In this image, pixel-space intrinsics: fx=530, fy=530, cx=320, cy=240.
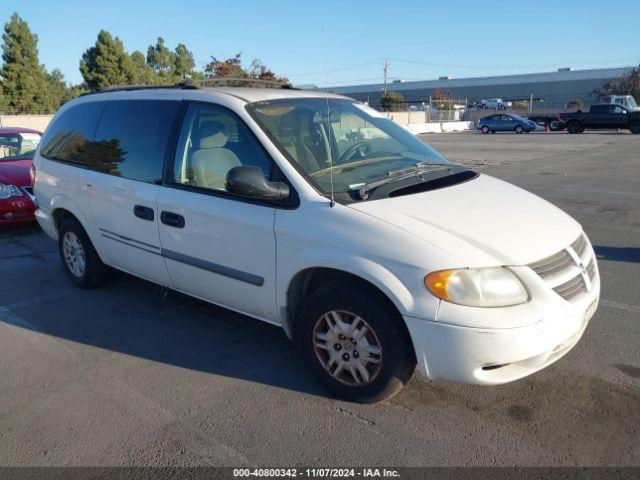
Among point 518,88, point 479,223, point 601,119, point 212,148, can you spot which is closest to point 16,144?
point 212,148

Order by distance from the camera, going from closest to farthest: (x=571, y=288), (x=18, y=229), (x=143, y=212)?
(x=571, y=288) < (x=143, y=212) < (x=18, y=229)

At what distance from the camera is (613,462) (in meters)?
2.60

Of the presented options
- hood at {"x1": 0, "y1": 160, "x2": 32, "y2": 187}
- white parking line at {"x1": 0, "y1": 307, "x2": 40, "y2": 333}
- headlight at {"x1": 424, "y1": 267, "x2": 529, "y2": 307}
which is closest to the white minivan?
headlight at {"x1": 424, "y1": 267, "x2": 529, "y2": 307}

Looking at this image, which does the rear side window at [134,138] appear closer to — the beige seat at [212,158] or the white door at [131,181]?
the white door at [131,181]

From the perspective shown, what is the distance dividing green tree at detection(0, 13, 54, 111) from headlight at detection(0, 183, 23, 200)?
3616cm

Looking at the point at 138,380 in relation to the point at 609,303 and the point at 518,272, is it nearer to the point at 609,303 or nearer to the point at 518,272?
the point at 518,272

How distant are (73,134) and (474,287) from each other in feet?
13.7

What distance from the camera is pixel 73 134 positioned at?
511 cm

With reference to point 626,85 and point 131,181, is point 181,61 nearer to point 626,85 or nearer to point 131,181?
point 626,85

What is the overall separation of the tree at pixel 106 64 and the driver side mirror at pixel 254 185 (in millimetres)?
43719

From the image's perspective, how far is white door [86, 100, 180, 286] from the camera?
4.09m

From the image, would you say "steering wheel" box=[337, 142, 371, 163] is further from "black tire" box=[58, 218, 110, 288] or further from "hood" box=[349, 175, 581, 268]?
"black tire" box=[58, 218, 110, 288]

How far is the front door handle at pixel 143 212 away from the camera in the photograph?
4.04 metres

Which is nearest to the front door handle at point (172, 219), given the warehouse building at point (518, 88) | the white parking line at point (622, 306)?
the white parking line at point (622, 306)
